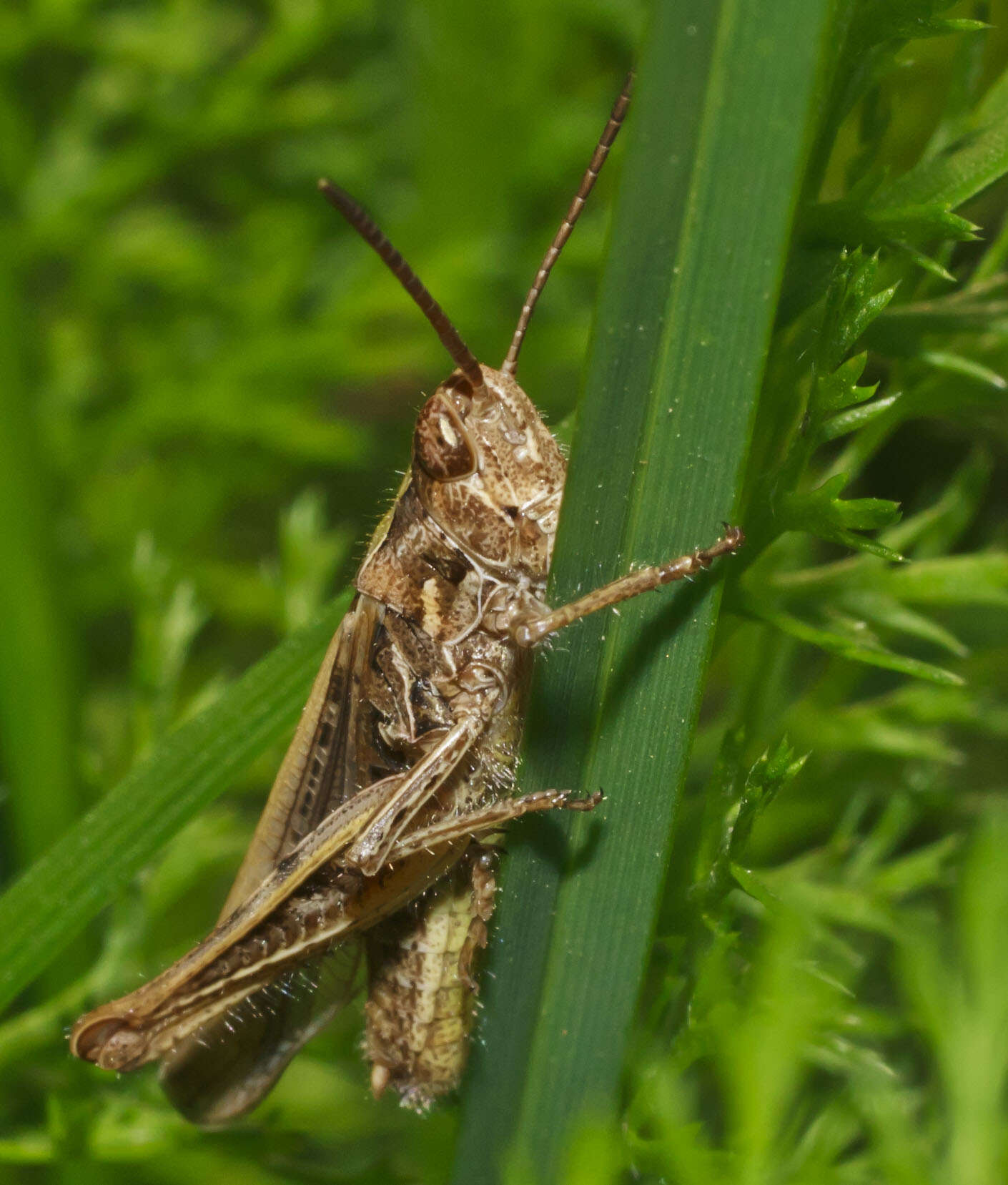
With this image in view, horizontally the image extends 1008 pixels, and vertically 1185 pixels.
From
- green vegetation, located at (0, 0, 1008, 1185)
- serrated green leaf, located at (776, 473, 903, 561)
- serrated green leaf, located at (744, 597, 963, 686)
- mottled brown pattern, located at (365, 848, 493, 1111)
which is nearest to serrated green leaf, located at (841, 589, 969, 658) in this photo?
green vegetation, located at (0, 0, 1008, 1185)

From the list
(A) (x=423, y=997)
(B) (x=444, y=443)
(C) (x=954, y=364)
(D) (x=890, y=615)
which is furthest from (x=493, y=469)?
(A) (x=423, y=997)

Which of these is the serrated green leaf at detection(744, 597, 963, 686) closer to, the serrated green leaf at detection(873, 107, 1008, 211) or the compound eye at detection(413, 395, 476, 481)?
the serrated green leaf at detection(873, 107, 1008, 211)

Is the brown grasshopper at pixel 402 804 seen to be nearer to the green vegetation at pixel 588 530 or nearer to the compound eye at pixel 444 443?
the compound eye at pixel 444 443

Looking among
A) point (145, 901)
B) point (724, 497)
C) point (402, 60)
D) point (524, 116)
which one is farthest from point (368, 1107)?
point (402, 60)

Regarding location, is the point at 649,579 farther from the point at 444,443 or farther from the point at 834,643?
the point at 444,443

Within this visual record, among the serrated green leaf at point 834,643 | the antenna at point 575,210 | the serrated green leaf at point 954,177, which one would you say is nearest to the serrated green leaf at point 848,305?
the serrated green leaf at point 954,177

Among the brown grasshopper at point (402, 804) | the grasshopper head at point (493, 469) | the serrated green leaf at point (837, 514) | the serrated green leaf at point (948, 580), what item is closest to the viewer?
the serrated green leaf at point (837, 514)
